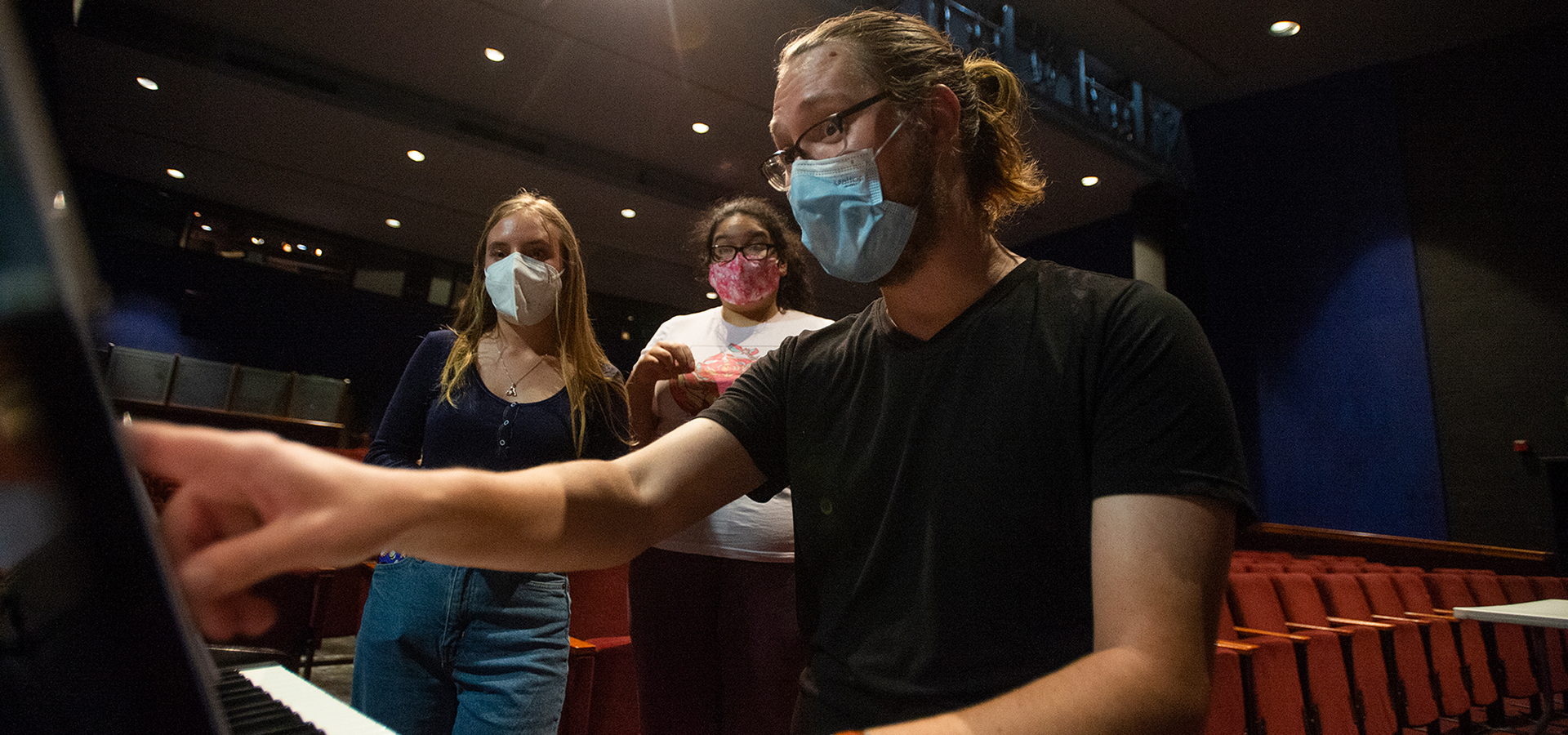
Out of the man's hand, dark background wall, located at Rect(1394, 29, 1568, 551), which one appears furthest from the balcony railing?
the man's hand

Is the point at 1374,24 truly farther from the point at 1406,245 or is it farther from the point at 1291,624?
the point at 1291,624

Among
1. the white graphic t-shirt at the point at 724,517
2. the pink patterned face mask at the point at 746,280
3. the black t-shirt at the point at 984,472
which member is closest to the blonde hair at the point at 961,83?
the black t-shirt at the point at 984,472

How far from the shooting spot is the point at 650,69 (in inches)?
236

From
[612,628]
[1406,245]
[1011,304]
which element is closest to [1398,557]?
[1406,245]

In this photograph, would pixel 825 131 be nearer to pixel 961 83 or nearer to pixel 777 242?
pixel 961 83

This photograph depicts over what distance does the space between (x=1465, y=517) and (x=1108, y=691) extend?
7.38 meters

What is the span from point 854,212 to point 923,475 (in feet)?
1.26

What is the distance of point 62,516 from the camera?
26 cm

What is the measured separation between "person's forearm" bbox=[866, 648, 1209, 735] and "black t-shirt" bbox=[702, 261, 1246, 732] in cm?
17

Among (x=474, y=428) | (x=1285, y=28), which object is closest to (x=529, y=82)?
(x=474, y=428)

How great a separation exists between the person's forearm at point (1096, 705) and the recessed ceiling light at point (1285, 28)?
7131 mm

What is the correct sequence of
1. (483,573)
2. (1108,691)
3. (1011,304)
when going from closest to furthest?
(1108,691)
(1011,304)
(483,573)

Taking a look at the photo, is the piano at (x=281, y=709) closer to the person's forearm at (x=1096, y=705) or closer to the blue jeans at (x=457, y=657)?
the blue jeans at (x=457, y=657)

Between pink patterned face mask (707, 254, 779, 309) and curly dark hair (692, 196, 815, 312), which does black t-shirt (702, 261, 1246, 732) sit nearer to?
pink patterned face mask (707, 254, 779, 309)
